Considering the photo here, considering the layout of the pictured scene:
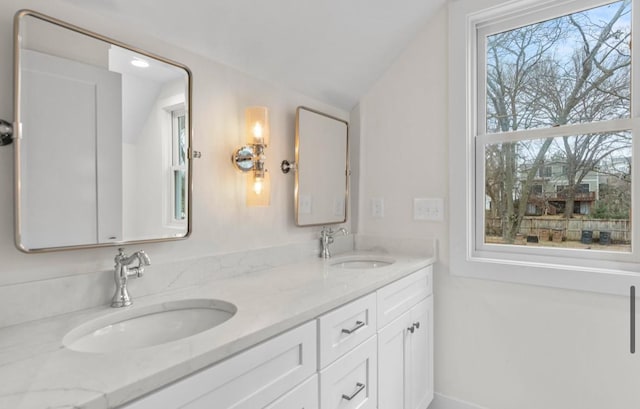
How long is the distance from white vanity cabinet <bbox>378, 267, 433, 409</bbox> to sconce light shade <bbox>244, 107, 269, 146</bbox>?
2.67 ft

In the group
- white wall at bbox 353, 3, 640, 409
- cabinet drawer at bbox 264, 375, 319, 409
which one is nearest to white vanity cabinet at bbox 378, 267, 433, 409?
white wall at bbox 353, 3, 640, 409

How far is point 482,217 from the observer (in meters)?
1.92

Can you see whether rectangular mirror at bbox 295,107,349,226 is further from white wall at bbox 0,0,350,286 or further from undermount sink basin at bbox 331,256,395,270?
undermount sink basin at bbox 331,256,395,270

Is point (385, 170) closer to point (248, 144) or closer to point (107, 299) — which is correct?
point (248, 144)

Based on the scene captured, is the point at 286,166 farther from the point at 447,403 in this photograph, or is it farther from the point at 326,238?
the point at 447,403

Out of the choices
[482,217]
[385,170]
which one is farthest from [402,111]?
[482,217]

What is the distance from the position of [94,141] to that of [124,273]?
396 mm

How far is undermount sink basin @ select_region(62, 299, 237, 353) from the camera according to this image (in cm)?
89

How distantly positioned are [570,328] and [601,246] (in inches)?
15.9

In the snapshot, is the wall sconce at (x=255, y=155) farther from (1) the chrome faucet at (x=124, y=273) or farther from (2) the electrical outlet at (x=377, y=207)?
(2) the electrical outlet at (x=377, y=207)

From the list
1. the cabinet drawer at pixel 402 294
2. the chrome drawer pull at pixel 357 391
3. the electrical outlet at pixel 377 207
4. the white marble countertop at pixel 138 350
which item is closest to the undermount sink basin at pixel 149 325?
the white marble countertop at pixel 138 350

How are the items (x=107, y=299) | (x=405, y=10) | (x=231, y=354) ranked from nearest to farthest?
(x=231, y=354) < (x=107, y=299) < (x=405, y=10)

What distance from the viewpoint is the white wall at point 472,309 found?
1.58m

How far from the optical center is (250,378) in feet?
2.71
